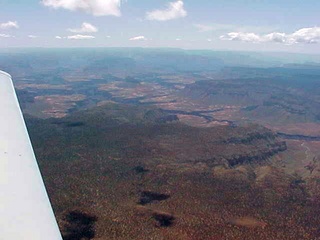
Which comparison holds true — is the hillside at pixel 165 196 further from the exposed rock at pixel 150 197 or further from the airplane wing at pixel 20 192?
the airplane wing at pixel 20 192

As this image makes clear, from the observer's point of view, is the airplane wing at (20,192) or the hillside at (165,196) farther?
the hillside at (165,196)

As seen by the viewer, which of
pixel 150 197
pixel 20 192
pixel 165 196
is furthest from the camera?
pixel 165 196

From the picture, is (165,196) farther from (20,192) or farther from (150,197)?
(20,192)

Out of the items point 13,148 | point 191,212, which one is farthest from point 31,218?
point 191,212

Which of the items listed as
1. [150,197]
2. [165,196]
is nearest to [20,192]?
[150,197]

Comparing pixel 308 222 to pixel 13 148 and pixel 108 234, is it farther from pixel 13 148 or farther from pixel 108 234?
pixel 13 148

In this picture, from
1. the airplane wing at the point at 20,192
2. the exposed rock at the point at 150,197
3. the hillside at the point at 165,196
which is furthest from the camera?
the exposed rock at the point at 150,197

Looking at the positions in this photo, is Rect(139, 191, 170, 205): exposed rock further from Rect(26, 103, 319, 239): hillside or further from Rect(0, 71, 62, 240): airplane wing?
Rect(0, 71, 62, 240): airplane wing

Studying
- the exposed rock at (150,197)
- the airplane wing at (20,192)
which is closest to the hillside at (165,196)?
the exposed rock at (150,197)
